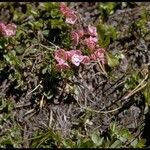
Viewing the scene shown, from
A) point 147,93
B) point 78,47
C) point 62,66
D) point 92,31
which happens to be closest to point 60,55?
point 62,66

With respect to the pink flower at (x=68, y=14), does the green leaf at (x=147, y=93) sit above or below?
below

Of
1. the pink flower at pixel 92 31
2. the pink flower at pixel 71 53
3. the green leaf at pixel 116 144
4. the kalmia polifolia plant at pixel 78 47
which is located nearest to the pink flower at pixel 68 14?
the kalmia polifolia plant at pixel 78 47

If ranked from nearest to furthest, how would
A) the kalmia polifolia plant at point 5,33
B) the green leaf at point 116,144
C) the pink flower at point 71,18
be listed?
the green leaf at point 116,144
the kalmia polifolia plant at point 5,33
the pink flower at point 71,18

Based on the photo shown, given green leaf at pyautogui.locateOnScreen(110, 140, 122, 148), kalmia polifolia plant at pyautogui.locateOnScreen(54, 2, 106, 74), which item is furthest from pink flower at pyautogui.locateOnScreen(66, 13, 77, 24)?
green leaf at pyautogui.locateOnScreen(110, 140, 122, 148)

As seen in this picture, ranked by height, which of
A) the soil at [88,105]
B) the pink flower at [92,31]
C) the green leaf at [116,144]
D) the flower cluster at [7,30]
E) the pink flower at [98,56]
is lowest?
the green leaf at [116,144]

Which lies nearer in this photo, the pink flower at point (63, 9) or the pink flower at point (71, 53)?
the pink flower at point (71, 53)

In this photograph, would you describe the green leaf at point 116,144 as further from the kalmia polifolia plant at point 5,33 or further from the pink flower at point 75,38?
the kalmia polifolia plant at point 5,33
